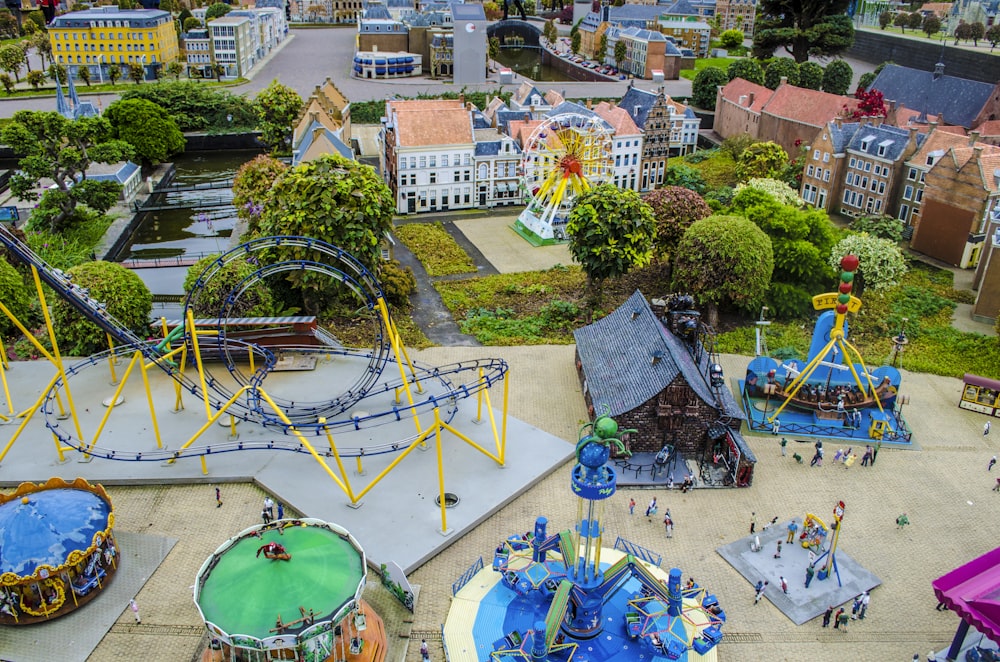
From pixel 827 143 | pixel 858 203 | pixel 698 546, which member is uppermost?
pixel 827 143

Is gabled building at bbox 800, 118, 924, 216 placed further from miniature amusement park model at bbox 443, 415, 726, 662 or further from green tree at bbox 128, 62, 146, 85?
green tree at bbox 128, 62, 146, 85

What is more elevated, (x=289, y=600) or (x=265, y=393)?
(x=265, y=393)

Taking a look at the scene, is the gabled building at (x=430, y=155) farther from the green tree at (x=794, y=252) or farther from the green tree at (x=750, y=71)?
the green tree at (x=750, y=71)

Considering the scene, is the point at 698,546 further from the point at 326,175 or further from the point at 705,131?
the point at 705,131

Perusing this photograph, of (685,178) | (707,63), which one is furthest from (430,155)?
(707,63)

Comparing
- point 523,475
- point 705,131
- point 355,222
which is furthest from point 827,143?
point 523,475

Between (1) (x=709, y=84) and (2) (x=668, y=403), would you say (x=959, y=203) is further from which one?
(1) (x=709, y=84)
